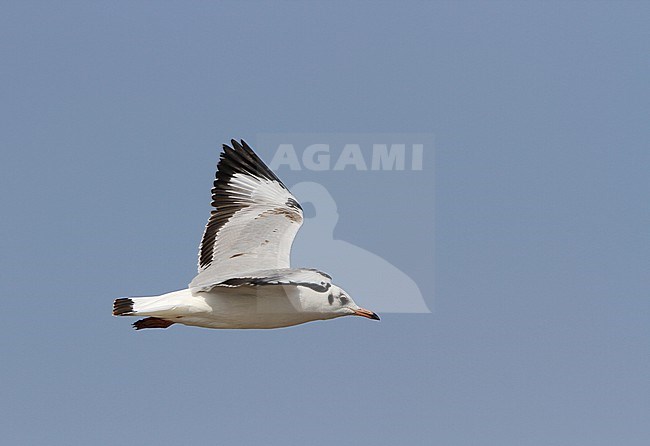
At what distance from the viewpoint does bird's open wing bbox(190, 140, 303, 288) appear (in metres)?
12.5

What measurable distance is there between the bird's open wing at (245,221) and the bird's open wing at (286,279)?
0.25 m

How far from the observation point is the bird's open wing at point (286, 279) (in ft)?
34.2

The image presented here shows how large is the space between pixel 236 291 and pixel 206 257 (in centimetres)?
141

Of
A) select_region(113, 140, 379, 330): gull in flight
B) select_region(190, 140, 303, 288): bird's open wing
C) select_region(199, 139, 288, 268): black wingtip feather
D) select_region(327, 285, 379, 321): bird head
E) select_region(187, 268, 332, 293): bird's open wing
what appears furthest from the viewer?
select_region(199, 139, 288, 268): black wingtip feather

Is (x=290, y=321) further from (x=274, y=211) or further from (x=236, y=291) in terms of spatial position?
(x=274, y=211)

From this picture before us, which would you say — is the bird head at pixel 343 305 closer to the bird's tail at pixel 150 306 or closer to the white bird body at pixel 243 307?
the white bird body at pixel 243 307

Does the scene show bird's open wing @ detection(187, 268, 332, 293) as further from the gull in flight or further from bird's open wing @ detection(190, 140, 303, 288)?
bird's open wing @ detection(190, 140, 303, 288)

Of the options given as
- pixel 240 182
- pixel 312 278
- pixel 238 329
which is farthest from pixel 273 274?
pixel 240 182

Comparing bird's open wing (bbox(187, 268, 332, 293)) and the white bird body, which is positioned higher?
bird's open wing (bbox(187, 268, 332, 293))

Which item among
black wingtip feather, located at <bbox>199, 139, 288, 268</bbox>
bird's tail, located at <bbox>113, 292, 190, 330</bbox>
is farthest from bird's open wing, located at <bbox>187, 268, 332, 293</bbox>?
black wingtip feather, located at <bbox>199, 139, 288, 268</bbox>

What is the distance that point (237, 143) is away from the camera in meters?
14.6

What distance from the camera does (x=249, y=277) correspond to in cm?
1102

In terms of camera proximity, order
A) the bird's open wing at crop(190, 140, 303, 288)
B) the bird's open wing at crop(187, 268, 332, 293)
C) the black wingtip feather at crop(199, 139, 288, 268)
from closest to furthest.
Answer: the bird's open wing at crop(187, 268, 332, 293)
the bird's open wing at crop(190, 140, 303, 288)
the black wingtip feather at crop(199, 139, 288, 268)

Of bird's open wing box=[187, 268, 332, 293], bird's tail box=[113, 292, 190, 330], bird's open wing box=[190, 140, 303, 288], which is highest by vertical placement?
bird's open wing box=[190, 140, 303, 288]
